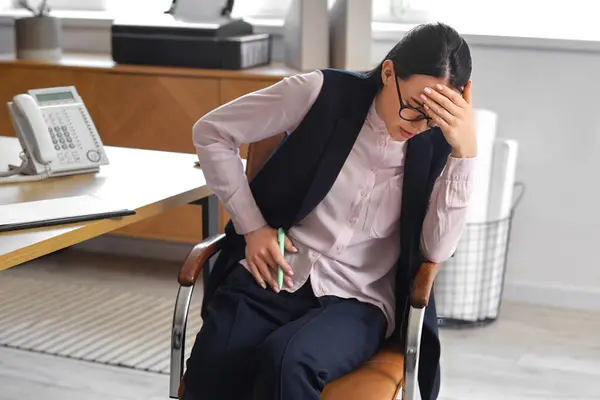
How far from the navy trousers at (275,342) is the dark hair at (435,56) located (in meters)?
0.50

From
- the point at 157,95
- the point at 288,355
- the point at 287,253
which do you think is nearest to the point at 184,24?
the point at 157,95

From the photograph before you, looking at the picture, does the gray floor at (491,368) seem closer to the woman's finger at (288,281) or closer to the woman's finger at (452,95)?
the woman's finger at (288,281)

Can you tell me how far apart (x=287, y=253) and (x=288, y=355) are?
30 centimetres

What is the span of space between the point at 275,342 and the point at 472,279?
1.69 meters

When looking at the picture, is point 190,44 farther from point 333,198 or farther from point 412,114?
point 412,114

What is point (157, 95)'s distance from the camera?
355cm

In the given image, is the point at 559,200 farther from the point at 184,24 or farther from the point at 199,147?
the point at 199,147

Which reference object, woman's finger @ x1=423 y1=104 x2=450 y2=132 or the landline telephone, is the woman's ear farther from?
the landline telephone

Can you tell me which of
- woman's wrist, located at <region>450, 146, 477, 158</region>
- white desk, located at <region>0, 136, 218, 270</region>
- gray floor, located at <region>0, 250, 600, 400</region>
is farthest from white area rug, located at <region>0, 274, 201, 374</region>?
woman's wrist, located at <region>450, 146, 477, 158</region>

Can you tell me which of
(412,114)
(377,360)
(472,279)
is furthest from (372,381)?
(472,279)

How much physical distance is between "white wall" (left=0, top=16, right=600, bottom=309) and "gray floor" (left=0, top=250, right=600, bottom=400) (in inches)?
5.0

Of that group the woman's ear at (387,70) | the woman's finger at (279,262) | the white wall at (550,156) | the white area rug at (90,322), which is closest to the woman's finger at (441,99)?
the woman's ear at (387,70)

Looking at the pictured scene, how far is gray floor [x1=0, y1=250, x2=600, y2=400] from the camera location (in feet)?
9.21

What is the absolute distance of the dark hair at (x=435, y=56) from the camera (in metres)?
1.79
